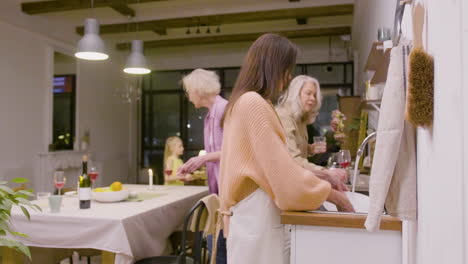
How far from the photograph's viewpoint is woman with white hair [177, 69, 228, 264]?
2.46 m

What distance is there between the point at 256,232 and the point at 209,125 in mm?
1306

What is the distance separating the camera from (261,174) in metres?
1.45

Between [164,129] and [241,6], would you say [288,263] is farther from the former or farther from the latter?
[164,129]

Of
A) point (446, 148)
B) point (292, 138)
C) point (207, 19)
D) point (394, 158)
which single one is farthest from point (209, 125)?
point (207, 19)

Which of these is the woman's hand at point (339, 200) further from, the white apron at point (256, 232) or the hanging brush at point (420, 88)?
the hanging brush at point (420, 88)

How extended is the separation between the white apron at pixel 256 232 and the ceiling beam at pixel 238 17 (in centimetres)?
507

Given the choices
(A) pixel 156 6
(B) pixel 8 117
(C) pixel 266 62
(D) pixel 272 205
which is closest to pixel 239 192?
(D) pixel 272 205

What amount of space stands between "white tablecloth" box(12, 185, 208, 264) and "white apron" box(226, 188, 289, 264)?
3.06 feet

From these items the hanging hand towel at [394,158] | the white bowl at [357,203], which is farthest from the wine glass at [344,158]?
the hanging hand towel at [394,158]

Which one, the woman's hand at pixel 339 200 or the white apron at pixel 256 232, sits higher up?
the woman's hand at pixel 339 200

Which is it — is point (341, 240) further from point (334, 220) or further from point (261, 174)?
point (261, 174)

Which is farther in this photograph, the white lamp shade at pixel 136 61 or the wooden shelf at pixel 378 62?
the white lamp shade at pixel 136 61

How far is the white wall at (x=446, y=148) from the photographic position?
2.14 ft

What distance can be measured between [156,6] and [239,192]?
5547mm
